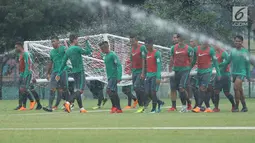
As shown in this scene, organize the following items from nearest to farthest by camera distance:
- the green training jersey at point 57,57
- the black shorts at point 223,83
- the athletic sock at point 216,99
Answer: the athletic sock at point 216,99
the black shorts at point 223,83
the green training jersey at point 57,57

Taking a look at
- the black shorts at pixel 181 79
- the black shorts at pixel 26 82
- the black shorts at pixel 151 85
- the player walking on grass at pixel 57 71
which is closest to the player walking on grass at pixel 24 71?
the black shorts at pixel 26 82

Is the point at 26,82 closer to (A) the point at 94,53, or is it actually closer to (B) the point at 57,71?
(B) the point at 57,71

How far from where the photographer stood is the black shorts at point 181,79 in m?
21.8

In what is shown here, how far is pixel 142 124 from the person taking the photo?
53.1ft

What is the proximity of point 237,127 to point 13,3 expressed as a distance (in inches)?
1092

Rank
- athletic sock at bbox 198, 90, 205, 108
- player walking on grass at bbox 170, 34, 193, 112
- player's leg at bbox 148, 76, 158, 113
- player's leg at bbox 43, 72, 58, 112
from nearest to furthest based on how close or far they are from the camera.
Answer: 1. player's leg at bbox 148, 76, 158, 113
2. player walking on grass at bbox 170, 34, 193, 112
3. athletic sock at bbox 198, 90, 205, 108
4. player's leg at bbox 43, 72, 58, 112

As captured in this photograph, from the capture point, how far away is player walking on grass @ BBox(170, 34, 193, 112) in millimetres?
21766

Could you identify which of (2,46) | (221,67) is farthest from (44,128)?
(2,46)

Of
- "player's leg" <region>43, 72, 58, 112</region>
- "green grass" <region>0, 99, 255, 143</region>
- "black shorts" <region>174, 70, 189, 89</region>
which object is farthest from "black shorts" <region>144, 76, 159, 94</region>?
"green grass" <region>0, 99, 255, 143</region>

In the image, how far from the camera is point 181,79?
21.8 meters

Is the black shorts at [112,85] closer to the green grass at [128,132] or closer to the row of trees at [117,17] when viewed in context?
the green grass at [128,132]

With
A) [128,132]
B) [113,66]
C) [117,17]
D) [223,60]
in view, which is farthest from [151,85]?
[117,17]

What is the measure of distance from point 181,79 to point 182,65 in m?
0.36

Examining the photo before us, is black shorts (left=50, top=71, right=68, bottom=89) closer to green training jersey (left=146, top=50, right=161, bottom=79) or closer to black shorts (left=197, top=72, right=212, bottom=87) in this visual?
green training jersey (left=146, top=50, right=161, bottom=79)
